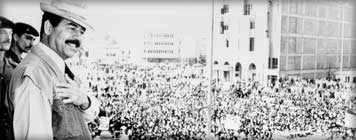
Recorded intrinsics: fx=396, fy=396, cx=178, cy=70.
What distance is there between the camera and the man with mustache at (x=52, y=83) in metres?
3.05

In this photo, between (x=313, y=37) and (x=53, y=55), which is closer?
(x=53, y=55)

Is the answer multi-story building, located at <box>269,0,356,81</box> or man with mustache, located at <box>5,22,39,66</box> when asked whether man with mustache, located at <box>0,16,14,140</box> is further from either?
multi-story building, located at <box>269,0,356,81</box>

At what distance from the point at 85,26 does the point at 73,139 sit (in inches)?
35.4

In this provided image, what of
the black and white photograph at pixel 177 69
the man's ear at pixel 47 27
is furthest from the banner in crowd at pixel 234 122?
the man's ear at pixel 47 27

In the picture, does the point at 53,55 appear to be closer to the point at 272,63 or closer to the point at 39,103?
the point at 39,103

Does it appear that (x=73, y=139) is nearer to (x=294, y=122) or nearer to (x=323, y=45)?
(x=294, y=122)

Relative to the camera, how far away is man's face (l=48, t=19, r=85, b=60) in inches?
122

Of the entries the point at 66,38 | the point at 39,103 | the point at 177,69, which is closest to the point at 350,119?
the point at 177,69

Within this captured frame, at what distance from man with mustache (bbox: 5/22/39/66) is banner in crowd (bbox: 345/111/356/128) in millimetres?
2583

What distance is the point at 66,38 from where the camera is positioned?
3.11 meters

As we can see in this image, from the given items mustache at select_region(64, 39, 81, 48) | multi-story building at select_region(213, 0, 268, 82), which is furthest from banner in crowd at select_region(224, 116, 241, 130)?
mustache at select_region(64, 39, 81, 48)

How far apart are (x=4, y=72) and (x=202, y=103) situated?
1.59 m

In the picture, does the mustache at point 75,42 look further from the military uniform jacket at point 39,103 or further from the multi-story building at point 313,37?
the multi-story building at point 313,37

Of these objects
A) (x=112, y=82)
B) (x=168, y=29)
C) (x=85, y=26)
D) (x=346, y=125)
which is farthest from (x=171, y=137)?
(x=346, y=125)
